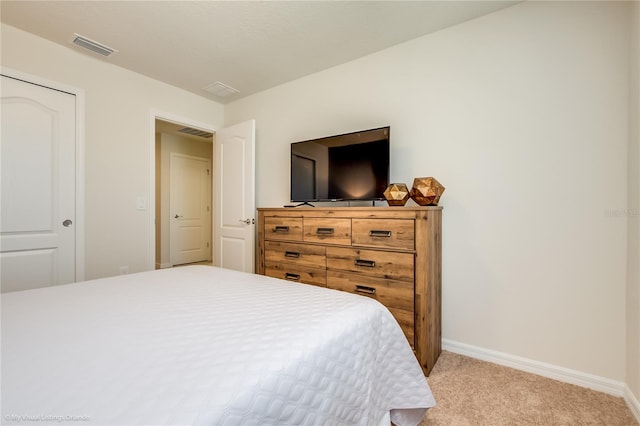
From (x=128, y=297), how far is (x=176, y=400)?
2.72 ft

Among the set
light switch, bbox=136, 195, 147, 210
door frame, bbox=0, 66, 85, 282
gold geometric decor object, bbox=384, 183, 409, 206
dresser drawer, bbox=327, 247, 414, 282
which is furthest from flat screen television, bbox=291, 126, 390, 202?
door frame, bbox=0, 66, 85, 282

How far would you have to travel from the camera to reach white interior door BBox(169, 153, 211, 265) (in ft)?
16.6

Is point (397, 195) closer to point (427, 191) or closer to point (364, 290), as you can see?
point (427, 191)

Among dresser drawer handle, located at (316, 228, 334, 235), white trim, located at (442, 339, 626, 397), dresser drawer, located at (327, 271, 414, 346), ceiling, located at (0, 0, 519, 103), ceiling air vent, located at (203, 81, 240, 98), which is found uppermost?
ceiling air vent, located at (203, 81, 240, 98)

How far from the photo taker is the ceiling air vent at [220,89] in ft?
10.4

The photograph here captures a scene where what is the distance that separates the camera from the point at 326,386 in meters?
0.80

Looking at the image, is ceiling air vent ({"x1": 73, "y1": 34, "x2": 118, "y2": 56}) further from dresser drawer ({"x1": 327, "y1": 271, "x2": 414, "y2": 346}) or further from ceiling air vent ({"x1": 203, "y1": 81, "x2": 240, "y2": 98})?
dresser drawer ({"x1": 327, "y1": 271, "x2": 414, "y2": 346})

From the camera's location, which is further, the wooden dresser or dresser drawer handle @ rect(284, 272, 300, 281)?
dresser drawer handle @ rect(284, 272, 300, 281)

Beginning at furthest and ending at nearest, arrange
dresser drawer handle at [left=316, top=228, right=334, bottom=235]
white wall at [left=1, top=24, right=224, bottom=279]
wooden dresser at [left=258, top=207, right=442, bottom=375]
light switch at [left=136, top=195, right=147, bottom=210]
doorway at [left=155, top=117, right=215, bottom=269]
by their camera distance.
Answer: doorway at [left=155, top=117, right=215, bottom=269]
light switch at [left=136, top=195, right=147, bottom=210]
white wall at [left=1, top=24, right=224, bottom=279]
dresser drawer handle at [left=316, top=228, right=334, bottom=235]
wooden dresser at [left=258, top=207, right=442, bottom=375]

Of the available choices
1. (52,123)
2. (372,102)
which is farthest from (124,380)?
(52,123)

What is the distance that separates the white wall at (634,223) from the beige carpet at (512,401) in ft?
0.63

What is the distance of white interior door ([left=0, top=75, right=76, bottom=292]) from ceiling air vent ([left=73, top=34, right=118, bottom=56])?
0.46 meters

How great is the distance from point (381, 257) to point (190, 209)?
4530mm

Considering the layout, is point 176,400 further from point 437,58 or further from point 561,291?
point 437,58
